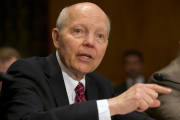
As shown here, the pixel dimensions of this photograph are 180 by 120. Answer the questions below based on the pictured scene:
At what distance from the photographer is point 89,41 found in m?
1.86

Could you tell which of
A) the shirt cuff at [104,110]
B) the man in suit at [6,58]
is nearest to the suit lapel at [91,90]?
the shirt cuff at [104,110]

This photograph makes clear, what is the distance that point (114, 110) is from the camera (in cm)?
159

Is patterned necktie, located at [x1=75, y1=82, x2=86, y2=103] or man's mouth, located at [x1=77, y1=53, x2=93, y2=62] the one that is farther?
patterned necktie, located at [x1=75, y1=82, x2=86, y2=103]

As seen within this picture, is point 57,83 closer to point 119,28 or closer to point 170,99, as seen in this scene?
point 170,99

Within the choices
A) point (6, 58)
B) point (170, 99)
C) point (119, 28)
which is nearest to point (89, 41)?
point (170, 99)

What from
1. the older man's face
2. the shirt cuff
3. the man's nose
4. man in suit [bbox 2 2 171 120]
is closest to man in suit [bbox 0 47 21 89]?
man in suit [bbox 2 2 171 120]

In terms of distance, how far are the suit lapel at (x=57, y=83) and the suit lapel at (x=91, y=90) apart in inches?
7.4

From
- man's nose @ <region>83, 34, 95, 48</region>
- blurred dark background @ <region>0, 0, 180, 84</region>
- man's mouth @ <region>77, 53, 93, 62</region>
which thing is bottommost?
blurred dark background @ <region>0, 0, 180, 84</region>

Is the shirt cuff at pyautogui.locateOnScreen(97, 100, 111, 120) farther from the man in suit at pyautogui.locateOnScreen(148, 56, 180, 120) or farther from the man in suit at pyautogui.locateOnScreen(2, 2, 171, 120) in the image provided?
the man in suit at pyautogui.locateOnScreen(148, 56, 180, 120)

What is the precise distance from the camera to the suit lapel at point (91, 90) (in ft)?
6.75

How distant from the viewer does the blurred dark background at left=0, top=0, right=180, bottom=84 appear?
5.68 metres

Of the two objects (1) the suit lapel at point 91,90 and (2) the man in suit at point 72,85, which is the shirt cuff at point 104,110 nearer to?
(2) the man in suit at point 72,85

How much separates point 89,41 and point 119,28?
3.95 meters

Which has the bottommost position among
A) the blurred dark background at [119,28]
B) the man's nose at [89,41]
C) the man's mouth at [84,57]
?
the blurred dark background at [119,28]
